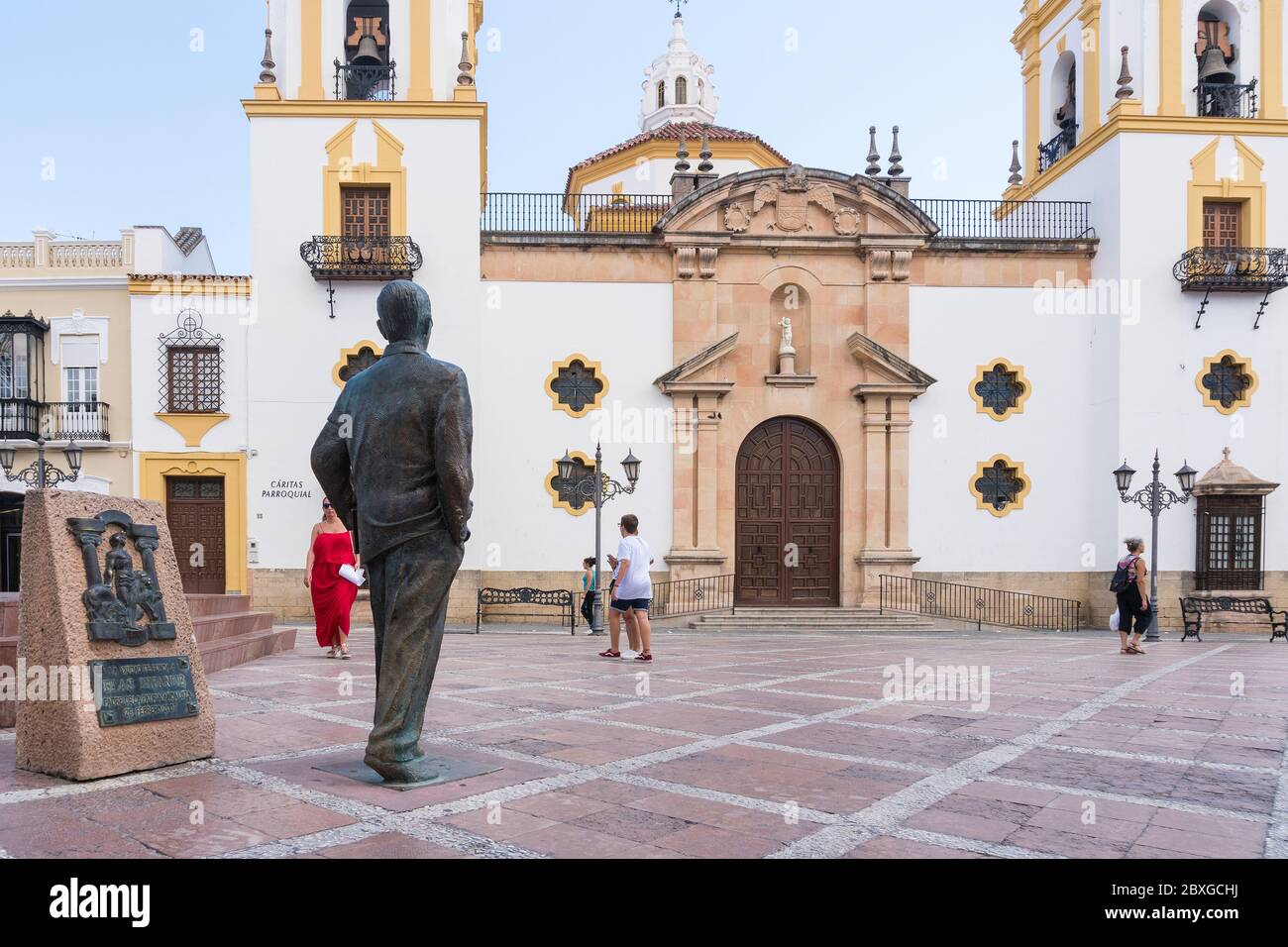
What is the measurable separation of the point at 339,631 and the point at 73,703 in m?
5.94

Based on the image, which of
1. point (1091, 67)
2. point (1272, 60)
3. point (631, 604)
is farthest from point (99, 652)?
point (1272, 60)

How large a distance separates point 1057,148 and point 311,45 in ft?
58.1

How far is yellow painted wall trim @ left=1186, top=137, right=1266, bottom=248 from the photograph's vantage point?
20891 mm

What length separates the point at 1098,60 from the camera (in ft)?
71.5

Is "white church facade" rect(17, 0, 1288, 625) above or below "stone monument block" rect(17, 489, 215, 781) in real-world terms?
above

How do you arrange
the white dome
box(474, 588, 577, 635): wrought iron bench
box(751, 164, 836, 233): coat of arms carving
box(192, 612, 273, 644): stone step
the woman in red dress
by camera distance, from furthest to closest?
1. the white dome
2. box(751, 164, 836, 233): coat of arms carving
3. box(474, 588, 577, 635): wrought iron bench
4. the woman in red dress
5. box(192, 612, 273, 644): stone step

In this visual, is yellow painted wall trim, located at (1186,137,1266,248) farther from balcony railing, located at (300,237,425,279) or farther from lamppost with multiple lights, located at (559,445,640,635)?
balcony railing, located at (300,237,425,279)

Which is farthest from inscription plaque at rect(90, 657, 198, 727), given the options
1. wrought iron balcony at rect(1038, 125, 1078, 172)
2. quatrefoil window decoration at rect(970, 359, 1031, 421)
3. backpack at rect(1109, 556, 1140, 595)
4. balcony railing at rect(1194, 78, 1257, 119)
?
wrought iron balcony at rect(1038, 125, 1078, 172)

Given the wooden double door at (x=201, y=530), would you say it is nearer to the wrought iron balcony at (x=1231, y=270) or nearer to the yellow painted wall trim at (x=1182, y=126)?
the yellow painted wall trim at (x=1182, y=126)

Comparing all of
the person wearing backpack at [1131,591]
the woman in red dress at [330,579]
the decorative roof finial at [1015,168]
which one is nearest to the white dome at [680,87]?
the decorative roof finial at [1015,168]

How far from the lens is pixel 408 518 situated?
4.50 m

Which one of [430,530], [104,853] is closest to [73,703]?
[104,853]

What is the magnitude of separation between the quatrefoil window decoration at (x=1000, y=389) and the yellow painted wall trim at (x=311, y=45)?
1530 cm

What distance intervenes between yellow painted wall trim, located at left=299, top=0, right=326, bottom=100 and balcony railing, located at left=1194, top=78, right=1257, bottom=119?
18.9m
